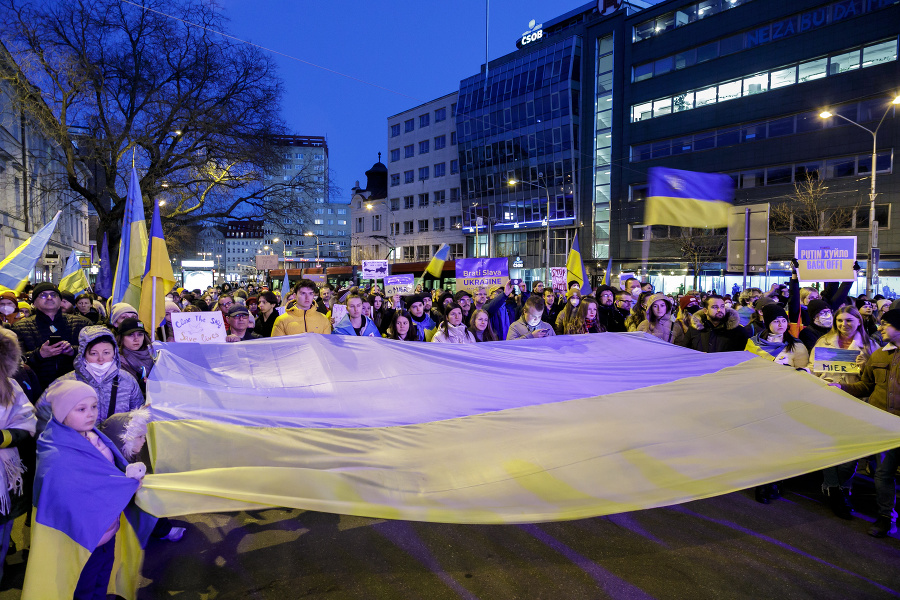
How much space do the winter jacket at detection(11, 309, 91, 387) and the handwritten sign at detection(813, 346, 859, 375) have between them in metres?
7.37

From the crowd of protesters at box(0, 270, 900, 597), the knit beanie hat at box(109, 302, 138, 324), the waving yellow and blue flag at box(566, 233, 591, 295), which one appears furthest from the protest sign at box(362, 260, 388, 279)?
the knit beanie hat at box(109, 302, 138, 324)

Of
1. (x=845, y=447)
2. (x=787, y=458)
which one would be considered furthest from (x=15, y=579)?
(x=845, y=447)

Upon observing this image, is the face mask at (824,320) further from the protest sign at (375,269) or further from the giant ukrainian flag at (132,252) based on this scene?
the protest sign at (375,269)

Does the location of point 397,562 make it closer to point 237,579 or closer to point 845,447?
point 237,579

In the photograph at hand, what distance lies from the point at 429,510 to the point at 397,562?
47.6 inches

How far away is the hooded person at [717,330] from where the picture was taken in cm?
670

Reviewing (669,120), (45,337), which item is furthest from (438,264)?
(669,120)

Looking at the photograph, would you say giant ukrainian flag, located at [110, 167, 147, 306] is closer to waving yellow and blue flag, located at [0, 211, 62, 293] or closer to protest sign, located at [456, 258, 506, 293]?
waving yellow and blue flag, located at [0, 211, 62, 293]

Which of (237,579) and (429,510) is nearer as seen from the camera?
(429,510)

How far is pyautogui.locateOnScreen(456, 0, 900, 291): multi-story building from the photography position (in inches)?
1234

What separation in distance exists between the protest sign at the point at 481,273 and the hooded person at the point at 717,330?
579cm

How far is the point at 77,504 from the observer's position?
9.82 ft

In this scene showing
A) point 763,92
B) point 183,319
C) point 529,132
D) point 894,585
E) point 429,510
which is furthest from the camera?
point 529,132

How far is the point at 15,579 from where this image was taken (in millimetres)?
3992
